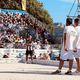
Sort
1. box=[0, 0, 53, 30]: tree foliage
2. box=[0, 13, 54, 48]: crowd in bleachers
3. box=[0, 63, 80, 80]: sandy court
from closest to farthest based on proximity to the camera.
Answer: box=[0, 63, 80, 80]: sandy court
box=[0, 13, 54, 48]: crowd in bleachers
box=[0, 0, 53, 30]: tree foliage

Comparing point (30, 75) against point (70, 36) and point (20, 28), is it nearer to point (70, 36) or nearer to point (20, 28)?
point (70, 36)

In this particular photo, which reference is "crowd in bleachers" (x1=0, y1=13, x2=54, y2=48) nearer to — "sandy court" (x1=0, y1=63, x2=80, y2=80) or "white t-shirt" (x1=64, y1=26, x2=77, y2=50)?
"sandy court" (x1=0, y1=63, x2=80, y2=80)

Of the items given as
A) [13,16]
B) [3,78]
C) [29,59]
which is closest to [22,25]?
[13,16]

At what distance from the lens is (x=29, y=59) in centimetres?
2780

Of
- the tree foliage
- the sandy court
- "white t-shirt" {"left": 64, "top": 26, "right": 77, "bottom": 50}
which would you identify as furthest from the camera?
the tree foliage

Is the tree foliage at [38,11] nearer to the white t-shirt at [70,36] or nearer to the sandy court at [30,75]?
the sandy court at [30,75]

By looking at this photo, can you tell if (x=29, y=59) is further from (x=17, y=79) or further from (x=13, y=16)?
(x=13, y=16)

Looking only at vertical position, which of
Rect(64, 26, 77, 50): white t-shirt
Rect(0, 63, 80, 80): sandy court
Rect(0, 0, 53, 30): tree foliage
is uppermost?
Rect(0, 0, 53, 30): tree foliage

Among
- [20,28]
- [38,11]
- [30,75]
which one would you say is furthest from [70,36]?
[38,11]

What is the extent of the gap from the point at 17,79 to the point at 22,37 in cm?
3433

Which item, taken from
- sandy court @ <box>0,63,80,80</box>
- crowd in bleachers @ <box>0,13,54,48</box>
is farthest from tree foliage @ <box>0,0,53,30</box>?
sandy court @ <box>0,63,80,80</box>

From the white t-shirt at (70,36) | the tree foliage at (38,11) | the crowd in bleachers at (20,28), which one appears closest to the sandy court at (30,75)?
the white t-shirt at (70,36)

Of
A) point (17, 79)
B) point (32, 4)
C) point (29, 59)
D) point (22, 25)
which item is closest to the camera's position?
point (17, 79)

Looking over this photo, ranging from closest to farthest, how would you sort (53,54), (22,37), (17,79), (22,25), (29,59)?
(17,79)
(29,59)
(53,54)
(22,37)
(22,25)
